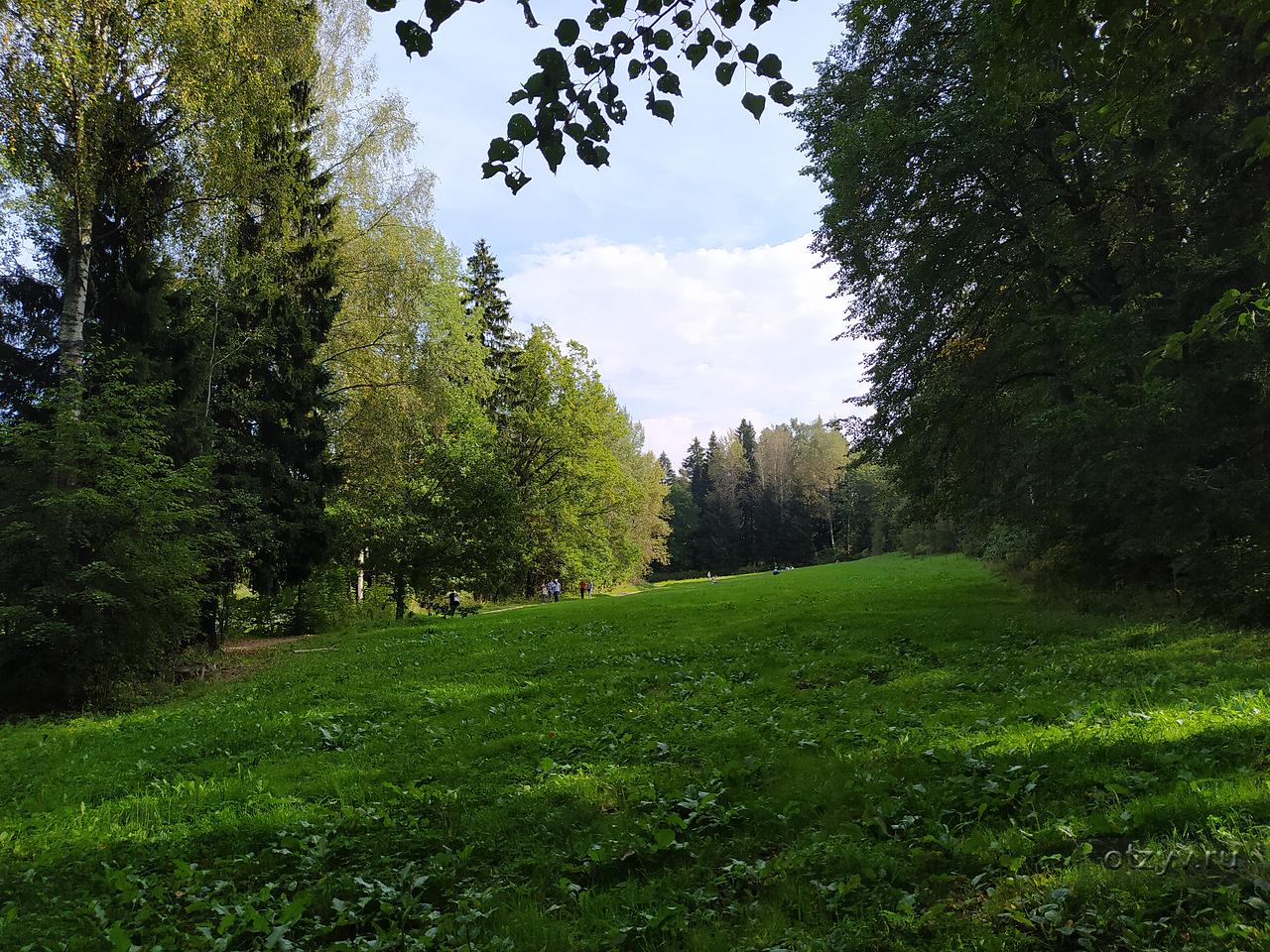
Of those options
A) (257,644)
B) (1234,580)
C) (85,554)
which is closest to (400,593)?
(257,644)

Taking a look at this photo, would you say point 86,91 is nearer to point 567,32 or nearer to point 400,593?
point 567,32

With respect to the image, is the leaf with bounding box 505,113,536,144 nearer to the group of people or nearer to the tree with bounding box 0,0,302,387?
the tree with bounding box 0,0,302,387

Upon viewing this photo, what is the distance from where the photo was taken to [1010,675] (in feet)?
29.8

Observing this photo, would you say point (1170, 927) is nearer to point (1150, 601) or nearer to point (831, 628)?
point (831, 628)

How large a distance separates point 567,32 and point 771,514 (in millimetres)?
84638

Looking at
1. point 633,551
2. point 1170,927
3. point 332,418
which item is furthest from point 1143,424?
point 633,551

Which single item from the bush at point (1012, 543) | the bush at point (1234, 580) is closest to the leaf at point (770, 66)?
the bush at point (1234, 580)

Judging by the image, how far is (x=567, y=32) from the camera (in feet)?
11.4

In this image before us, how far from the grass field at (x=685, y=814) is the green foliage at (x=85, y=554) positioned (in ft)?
4.72

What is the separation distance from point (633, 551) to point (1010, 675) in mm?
36793

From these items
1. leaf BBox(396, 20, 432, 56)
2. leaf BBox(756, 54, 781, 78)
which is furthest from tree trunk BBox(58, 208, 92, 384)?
leaf BBox(756, 54, 781, 78)

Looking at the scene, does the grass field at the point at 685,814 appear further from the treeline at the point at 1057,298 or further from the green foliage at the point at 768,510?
the green foliage at the point at 768,510

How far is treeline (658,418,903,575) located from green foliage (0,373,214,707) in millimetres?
68859

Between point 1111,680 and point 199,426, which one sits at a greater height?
point 199,426
